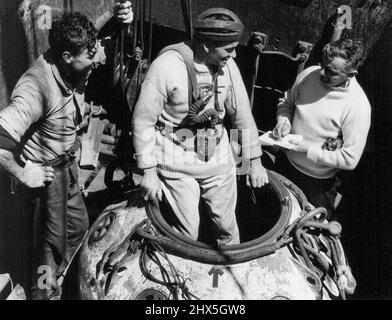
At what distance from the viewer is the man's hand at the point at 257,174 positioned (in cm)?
606

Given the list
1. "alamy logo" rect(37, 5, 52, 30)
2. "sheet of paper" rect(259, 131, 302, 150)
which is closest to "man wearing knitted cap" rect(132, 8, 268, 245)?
"sheet of paper" rect(259, 131, 302, 150)

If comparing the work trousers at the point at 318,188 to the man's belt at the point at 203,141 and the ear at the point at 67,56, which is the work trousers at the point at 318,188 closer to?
the man's belt at the point at 203,141

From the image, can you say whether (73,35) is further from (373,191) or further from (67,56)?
(373,191)

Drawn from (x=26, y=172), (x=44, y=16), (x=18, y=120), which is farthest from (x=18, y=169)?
(x=44, y=16)

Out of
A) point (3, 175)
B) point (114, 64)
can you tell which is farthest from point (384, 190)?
point (3, 175)

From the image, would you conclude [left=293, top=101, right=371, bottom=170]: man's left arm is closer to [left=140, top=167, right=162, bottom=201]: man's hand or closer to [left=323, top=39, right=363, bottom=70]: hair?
[left=323, top=39, right=363, bottom=70]: hair

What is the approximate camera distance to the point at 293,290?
18.9 ft

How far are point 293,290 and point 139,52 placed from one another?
183cm

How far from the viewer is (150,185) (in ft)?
19.1

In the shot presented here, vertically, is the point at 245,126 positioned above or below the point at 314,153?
above

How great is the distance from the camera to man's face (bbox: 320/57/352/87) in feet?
19.2

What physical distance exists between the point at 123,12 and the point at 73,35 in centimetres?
37

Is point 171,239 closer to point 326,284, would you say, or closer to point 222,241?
point 222,241

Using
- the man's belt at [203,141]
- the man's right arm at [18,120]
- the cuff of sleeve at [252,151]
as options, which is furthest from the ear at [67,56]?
the cuff of sleeve at [252,151]
